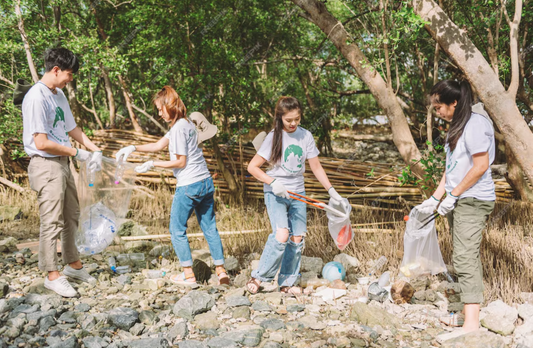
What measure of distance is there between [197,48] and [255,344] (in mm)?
3679

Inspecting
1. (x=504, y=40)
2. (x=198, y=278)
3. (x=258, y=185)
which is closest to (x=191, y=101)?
(x=258, y=185)

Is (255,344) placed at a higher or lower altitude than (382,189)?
lower

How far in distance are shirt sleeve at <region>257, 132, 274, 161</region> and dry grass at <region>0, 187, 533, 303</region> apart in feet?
4.12

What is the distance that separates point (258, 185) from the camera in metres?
5.73

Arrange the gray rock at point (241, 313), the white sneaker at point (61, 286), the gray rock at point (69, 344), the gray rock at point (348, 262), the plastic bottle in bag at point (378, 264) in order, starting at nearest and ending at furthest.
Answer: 1. the gray rock at point (69, 344)
2. the gray rock at point (241, 313)
3. the white sneaker at point (61, 286)
4. the plastic bottle in bag at point (378, 264)
5. the gray rock at point (348, 262)

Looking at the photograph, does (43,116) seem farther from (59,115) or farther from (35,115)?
(59,115)

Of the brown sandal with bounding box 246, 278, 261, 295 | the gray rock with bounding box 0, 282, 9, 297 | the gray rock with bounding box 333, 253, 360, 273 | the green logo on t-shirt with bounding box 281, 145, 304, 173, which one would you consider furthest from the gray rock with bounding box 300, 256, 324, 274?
the gray rock with bounding box 0, 282, 9, 297

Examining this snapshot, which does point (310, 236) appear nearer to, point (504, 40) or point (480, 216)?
point (480, 216)

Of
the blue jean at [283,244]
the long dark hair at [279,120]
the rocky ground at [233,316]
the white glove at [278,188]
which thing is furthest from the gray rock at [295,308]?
the long dark hair at [279,120]

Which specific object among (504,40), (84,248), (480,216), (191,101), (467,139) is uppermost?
(504,40)

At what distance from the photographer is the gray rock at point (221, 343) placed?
2.16 metres

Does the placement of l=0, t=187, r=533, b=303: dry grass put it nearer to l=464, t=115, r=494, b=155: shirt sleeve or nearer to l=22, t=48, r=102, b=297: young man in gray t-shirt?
l=464, t=115, r=494, b=155: shirt sleeve

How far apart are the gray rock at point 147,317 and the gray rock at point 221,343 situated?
439 millimetres

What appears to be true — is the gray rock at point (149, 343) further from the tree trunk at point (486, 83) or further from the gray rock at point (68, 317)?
the tree trunk at point (486, 83)
